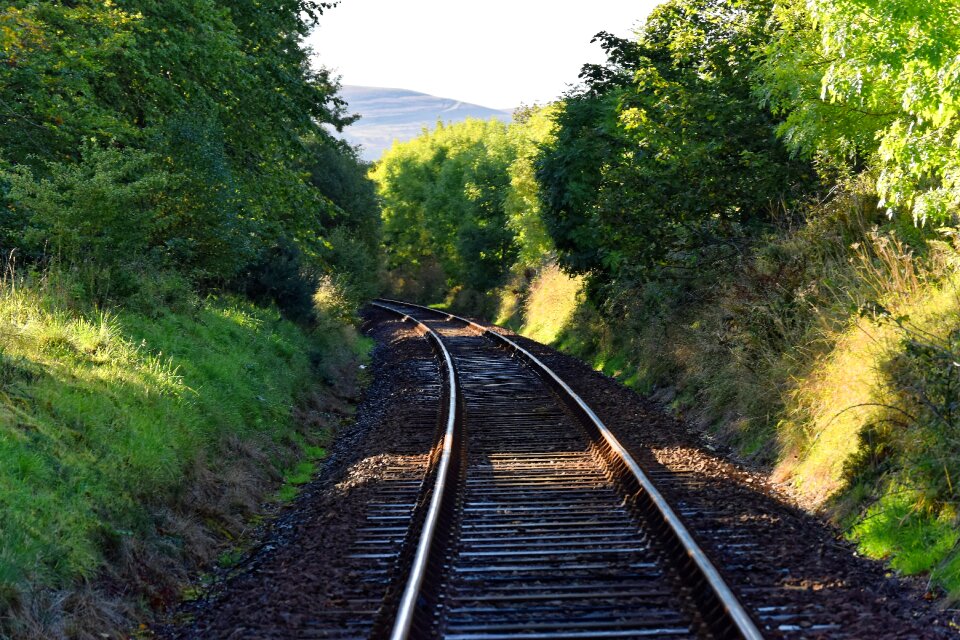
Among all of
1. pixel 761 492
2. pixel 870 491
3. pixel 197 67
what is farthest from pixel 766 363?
pixel 197 67

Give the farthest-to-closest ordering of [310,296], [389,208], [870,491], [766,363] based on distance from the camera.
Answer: [389,208] < [310,296] < [766,363] < [870,491]

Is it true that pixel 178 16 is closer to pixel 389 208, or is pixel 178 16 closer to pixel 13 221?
pixel 13 221

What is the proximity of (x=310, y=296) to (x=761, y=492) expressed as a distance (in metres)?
15.4

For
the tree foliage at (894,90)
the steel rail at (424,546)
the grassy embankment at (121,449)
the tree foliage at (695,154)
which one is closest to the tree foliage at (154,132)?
the grassy embankment at (121,449)

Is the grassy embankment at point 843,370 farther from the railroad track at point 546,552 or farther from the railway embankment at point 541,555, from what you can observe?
the railroad track at point 546,552

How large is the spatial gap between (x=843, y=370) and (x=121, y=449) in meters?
7.15

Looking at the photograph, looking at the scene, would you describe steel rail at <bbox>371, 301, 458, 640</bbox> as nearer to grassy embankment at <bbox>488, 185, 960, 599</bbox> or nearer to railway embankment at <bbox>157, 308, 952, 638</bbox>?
railway embankment at <bbox>157, 308, 952, 638</bbox>

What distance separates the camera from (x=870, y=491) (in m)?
7.87

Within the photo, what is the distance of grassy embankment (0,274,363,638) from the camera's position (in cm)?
618

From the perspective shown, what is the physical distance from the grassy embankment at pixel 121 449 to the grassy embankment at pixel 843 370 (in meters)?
5.69

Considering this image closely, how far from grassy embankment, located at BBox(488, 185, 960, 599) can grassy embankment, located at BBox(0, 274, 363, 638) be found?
569 cm

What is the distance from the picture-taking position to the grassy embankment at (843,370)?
7.20 metres

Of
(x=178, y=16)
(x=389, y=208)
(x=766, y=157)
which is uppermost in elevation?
(x=178, y=16)

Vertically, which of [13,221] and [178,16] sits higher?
[178,16]
